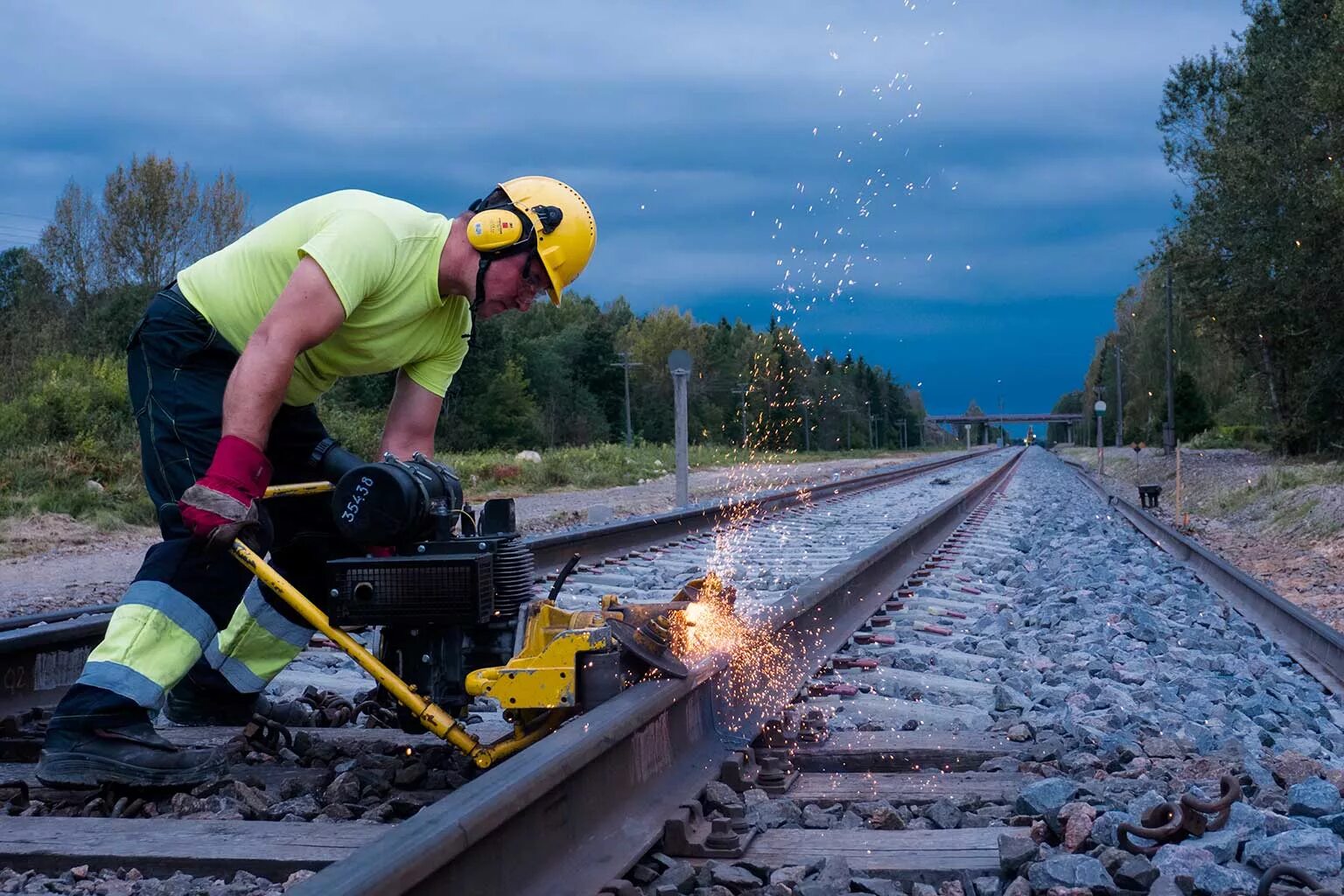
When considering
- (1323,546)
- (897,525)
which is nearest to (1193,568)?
(1323,546)

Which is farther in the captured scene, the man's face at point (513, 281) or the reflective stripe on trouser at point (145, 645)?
the man's face at point (513, 281)

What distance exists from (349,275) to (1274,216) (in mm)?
29666

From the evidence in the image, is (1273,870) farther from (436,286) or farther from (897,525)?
(897,525)

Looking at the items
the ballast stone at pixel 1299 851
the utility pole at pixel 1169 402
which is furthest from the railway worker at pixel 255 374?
the utility pole at pixel 1169 402

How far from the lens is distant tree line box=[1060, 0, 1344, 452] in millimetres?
26353

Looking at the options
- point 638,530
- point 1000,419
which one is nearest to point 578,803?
point 638,530

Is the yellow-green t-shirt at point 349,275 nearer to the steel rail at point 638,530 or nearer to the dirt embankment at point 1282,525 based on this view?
the steel rail at point 638,530

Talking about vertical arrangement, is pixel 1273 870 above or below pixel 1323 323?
below

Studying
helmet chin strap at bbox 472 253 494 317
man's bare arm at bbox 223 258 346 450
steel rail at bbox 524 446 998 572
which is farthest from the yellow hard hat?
steel rail at bbox 524 446 998 572

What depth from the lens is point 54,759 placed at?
324 centimetres

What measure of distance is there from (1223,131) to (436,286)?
33943mm

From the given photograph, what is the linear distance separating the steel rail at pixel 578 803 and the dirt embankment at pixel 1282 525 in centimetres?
515

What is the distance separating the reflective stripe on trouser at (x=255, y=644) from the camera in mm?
3967

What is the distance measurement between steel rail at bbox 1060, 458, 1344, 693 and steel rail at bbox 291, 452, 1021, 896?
8.26 feet
